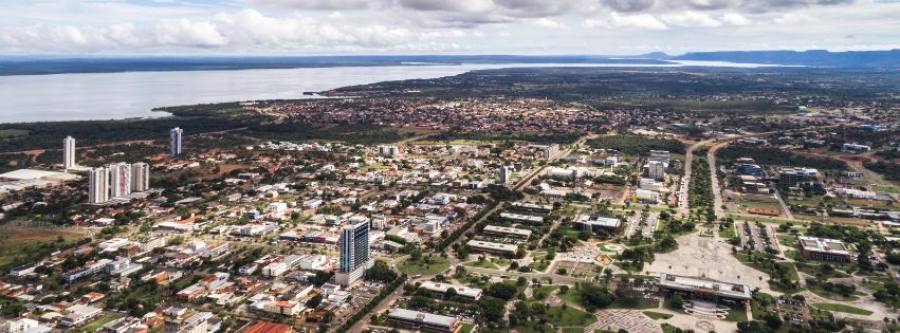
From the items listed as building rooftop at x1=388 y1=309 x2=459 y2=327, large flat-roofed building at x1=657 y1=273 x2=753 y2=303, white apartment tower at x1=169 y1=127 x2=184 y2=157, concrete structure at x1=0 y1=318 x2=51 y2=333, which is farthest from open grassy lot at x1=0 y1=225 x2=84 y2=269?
large flat-roofed building at x1=657 y1=273 x2=753 y2=303

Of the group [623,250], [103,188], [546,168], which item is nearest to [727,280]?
[623,250]

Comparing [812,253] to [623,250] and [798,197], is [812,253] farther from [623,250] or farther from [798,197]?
[798,197]

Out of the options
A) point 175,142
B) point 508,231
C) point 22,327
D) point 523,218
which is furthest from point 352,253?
point 175,142

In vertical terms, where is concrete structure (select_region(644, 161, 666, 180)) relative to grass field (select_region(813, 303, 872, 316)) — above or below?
above

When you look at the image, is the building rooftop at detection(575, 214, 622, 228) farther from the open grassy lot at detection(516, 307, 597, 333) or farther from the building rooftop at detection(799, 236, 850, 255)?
the open grassy lot at detection(516, 307, 597, 333)

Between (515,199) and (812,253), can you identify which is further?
(515,199)

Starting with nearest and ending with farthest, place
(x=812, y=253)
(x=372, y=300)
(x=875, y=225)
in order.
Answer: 1. (x=372, y=300)
2. (x=812, y=253)
3. (x=875, y=225)

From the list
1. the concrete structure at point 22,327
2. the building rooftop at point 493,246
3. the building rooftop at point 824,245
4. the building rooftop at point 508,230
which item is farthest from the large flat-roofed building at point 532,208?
the concrete structure at point 22,327
